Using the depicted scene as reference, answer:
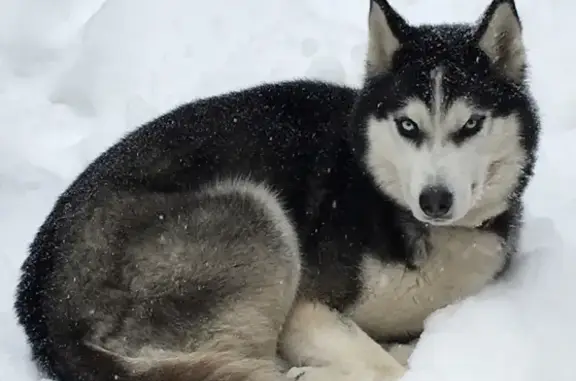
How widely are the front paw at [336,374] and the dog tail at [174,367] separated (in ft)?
0.43

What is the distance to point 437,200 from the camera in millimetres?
3256

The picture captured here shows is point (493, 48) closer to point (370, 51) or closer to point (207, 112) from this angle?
point (370, 51)

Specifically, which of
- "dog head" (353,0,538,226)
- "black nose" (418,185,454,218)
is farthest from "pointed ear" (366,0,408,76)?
"black nose" (418,185,454,218)

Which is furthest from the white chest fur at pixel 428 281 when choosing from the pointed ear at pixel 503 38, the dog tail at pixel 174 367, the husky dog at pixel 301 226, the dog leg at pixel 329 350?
the pointed ear at pixel 503 38

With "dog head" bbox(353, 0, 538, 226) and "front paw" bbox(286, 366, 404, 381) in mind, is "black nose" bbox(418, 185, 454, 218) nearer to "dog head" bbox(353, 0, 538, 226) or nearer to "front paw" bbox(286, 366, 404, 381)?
"dog head" bbox(353, 0, 538, 226)

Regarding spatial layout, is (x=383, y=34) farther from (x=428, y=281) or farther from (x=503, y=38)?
(x=428, y=281)

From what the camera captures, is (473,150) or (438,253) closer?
(473,150)

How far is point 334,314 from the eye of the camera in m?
3.57

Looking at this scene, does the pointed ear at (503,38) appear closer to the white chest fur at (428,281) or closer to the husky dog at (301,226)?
the husky dog at (301,226)

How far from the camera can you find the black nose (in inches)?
128

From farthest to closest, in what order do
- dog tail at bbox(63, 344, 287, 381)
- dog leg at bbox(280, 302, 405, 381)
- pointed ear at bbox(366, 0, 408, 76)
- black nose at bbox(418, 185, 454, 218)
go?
pointed ear at bbox(366, 0, 408, 76) < dog leg at bbox(280, 302, 405, 381) < black nose at bbox(418, 185, 454, 218) < dog tail at bbox(63, 344, 287, 381)

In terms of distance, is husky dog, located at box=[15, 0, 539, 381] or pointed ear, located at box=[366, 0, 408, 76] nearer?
husky dog, located at box=[15, 0, 539, 381]

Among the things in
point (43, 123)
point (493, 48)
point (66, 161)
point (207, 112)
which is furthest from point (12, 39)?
point (493, 48)

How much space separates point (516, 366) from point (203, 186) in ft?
4.54
